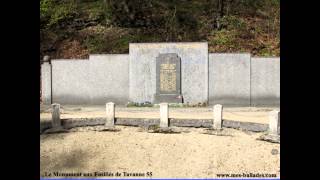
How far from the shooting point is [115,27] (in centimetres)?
3247

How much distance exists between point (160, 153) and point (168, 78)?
8.85 metres

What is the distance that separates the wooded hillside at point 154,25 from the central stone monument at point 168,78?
6555mm

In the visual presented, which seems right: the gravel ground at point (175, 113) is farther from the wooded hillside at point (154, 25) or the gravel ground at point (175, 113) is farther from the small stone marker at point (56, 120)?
the wooded hillside at point (154, 25)

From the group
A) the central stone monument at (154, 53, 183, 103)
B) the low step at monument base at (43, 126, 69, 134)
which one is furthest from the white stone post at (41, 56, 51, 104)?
the low step at monument base at (43, 126, 69, 134)

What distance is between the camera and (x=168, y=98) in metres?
22.5

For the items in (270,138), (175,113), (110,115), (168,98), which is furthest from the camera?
(168,98)

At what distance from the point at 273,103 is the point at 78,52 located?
40.4 ft

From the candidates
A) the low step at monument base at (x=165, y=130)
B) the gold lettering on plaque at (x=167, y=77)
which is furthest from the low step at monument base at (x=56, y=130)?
the gold lettering on plaque at (x=167, y=77)

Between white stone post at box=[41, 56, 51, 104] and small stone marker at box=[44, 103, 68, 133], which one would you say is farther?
white stone post at box=[41, 56, 51, 104]

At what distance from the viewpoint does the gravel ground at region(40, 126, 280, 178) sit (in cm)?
1326

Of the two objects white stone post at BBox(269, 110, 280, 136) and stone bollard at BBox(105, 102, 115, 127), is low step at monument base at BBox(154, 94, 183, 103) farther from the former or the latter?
white stone post at BBox(269, 110, 280, 136)

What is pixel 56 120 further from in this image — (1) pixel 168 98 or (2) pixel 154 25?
(2) pixel 154 25

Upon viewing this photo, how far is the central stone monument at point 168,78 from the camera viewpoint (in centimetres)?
2264

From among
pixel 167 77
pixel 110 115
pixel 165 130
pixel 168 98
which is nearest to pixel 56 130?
pixel 110 115
